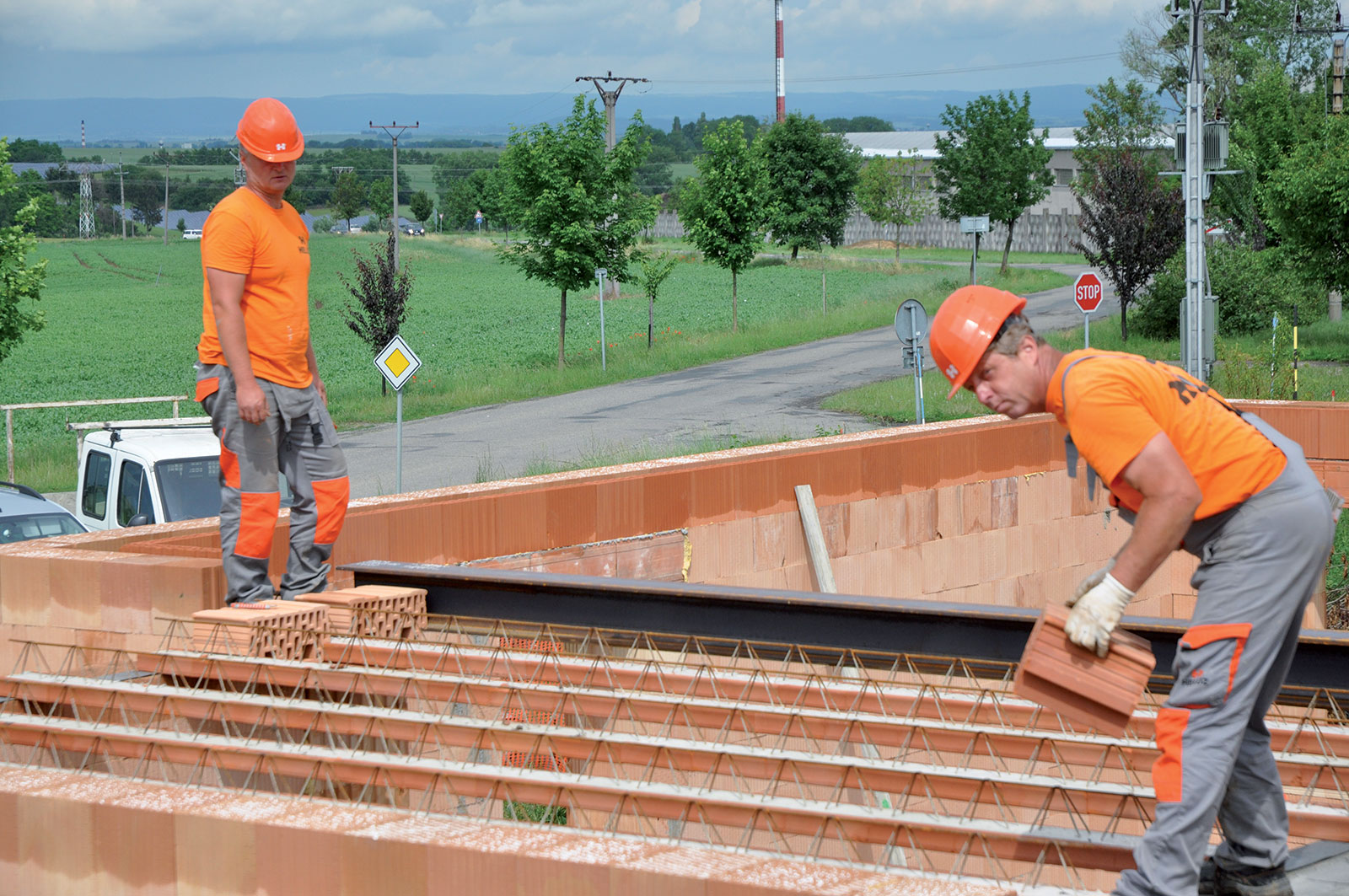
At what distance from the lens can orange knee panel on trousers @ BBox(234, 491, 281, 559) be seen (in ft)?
18.9

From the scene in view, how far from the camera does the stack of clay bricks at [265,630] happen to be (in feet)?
17.8

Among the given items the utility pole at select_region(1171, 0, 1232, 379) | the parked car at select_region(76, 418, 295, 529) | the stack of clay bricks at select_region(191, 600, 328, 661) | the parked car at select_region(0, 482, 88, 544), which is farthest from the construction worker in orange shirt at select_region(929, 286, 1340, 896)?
the utility pole at select_region(1171, 0, 1232, 379)

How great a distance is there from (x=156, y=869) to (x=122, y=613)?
2.10 metres

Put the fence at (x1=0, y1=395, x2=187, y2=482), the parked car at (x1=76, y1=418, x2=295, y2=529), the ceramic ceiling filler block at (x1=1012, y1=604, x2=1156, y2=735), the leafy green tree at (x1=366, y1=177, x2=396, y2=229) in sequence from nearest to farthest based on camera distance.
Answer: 1. the ceramic ceiling filler block at (x1=1012, y1=604, x2=1156, y2=735)
2. the parked car at (x1=76, y1=418, x2=295, y2=529)
3. the fence at (x1=0, y1=395, x2=187, y2=482)
4. the leafy green tree at (x1=366, y1=177, x2=396, y2=229)

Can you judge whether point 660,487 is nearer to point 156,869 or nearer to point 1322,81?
point 156,869

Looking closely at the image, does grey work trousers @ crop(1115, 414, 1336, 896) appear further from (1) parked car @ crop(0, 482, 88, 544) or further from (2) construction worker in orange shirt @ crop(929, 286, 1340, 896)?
(1) parked car @ crop(0, 482, 88, 544)

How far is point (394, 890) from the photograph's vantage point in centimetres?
368

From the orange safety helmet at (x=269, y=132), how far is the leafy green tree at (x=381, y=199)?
471ft

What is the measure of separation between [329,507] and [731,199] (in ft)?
113

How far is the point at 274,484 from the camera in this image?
19.4ft

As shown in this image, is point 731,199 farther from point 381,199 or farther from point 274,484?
point 381,199

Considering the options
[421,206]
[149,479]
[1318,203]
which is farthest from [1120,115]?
[421,206]

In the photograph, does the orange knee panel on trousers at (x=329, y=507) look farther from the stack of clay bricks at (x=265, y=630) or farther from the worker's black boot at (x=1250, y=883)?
the worker's black boot at (x=1250, y=883)

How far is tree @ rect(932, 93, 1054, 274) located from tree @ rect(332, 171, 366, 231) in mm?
108627
